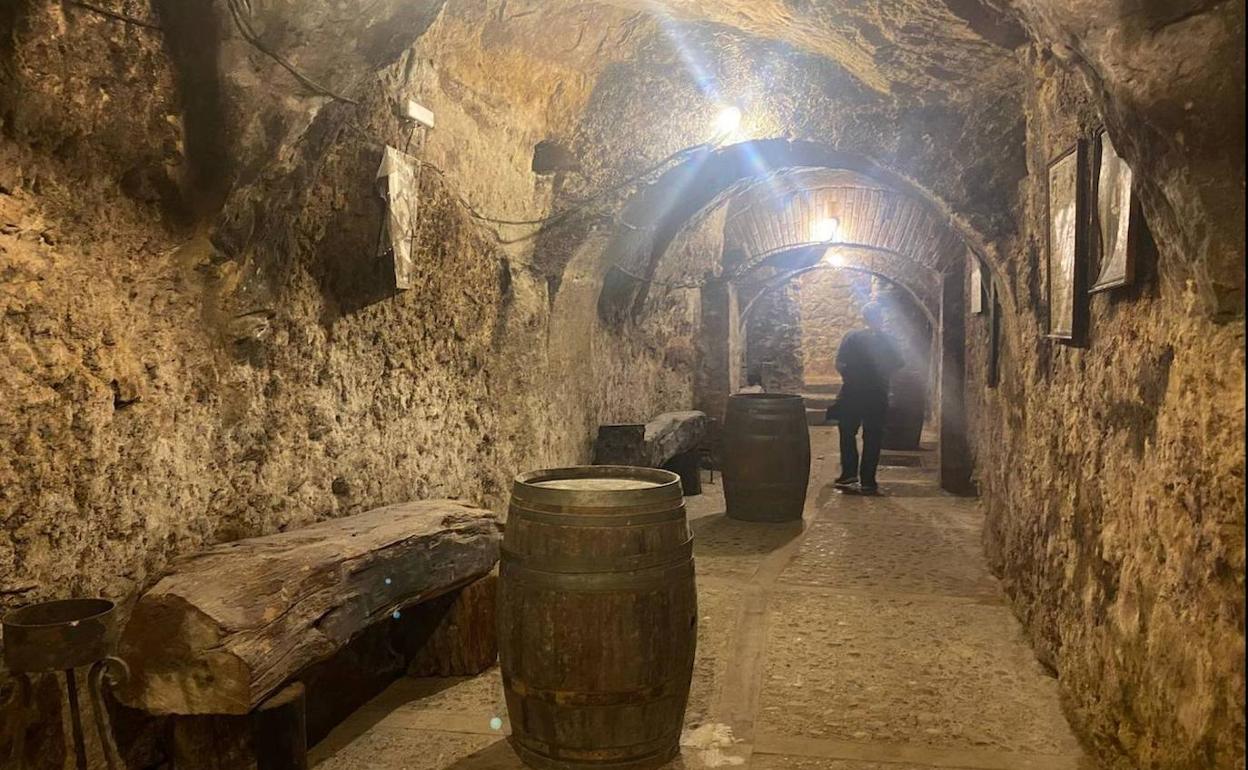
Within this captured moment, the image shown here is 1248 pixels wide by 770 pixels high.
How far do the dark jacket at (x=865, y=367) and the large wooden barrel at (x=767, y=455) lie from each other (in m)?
1.49

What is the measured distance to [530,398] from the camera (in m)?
4.78

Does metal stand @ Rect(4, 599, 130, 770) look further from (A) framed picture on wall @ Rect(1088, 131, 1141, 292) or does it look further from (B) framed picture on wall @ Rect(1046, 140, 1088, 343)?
(B) framed picture on wall @ Rect(1046, 140, 1088, 343)

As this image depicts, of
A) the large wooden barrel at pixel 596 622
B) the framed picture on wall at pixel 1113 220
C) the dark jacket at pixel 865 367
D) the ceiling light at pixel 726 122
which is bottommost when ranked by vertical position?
the large wooden barrel at pixel 596 622

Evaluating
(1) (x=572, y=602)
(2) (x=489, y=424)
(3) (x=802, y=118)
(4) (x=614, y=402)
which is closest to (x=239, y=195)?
(1) (x=572, y=602)

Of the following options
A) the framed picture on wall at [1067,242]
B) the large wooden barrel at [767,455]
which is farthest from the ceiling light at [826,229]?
the framed picture on wall at [1067,242]

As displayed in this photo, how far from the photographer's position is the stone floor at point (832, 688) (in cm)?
265

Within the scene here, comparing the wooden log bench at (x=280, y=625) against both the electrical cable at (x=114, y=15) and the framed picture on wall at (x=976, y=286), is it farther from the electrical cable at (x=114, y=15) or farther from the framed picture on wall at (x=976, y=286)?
the framed picture on wall at (x=976, y=286)

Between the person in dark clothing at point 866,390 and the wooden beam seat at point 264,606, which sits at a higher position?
the person in dark clothing at point 866,390

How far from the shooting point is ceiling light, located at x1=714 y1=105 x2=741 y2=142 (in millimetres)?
4762

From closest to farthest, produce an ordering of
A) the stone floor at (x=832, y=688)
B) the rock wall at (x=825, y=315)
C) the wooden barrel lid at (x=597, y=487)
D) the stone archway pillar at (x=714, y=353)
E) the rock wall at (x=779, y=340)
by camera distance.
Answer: the wooden barrel lid at (x=597, y=487) < the stone floor at (x=832, y=688) < the stone archway pillar at (x=714, y=353) < the rock wall at (x=779, y=340) < the rock wall at (x=825, y=315)

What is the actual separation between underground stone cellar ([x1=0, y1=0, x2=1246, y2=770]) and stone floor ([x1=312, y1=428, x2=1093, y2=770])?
2cm

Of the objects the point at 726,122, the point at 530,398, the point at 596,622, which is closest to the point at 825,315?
the point at 726,122

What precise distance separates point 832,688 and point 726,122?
9.83ft

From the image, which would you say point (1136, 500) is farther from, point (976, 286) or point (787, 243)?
point (787, 243)
